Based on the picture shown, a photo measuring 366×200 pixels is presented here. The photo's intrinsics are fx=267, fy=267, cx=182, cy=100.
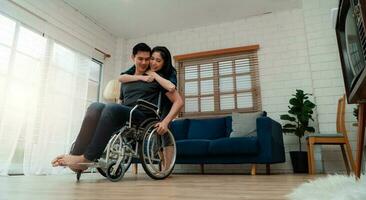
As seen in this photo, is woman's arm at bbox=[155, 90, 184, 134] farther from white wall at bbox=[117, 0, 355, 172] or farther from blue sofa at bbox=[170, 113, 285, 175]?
white wall at bbox=[117, 0, 355, 172]

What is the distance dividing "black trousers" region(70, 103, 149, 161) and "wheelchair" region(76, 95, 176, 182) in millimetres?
48

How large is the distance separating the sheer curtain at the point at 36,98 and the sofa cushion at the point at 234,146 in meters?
1.91

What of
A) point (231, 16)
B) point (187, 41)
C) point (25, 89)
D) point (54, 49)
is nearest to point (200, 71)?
point (187, 41)

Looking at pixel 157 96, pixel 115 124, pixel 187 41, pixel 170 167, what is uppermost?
pixel 187 41

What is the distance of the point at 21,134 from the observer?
3.01 meters

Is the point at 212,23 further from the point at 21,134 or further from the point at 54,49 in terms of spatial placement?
the point at 21,134

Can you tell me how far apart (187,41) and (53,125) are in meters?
2.45

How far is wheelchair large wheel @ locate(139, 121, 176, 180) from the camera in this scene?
1.66 metres

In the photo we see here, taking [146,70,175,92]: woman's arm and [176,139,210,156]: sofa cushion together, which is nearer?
[146,70,175,92]: woman's arm

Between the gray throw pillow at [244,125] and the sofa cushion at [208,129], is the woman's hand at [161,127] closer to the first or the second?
the gray throw pillow at [244,125]

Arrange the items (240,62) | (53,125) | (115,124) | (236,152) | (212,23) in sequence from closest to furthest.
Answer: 1. (115,124)
2. (236,152)
3. (53,125)
4. (240,62)
5. (212,23)

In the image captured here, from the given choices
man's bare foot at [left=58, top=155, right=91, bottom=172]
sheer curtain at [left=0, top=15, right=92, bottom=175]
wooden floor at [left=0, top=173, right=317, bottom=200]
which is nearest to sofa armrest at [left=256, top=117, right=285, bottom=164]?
wooden floor at [left=0, top=173, right=317, bottom=200]

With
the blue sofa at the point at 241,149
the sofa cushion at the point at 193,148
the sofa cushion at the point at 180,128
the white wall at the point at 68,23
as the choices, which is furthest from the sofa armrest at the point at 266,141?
the white wall at the point at 68,23

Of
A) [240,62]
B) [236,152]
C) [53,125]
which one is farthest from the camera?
[240,62]
